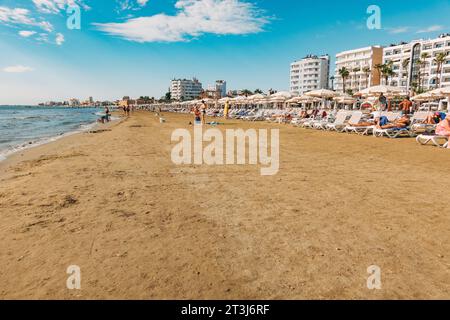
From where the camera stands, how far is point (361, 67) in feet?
295

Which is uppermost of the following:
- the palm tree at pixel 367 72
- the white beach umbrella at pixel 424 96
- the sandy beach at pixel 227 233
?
the palm tree at pixel 367 72

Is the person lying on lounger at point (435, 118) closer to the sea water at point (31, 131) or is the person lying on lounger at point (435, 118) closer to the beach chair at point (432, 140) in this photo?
the beach chair at point (432, 140)

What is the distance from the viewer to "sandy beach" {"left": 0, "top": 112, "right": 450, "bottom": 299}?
2574mm

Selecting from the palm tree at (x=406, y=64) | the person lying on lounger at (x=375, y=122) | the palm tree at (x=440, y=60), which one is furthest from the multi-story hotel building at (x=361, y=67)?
the person lying on lounger at (x=375, y=122)

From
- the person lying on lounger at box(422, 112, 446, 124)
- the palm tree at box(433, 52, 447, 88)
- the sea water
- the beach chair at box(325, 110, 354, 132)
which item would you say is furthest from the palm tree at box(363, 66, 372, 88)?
the person lying on lounger at box(422, 112, 446, 124)

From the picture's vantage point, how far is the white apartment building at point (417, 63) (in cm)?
7075

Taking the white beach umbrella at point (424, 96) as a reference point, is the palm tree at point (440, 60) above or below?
above

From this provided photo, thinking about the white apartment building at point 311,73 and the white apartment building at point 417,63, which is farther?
the white apartment building at point 311,73

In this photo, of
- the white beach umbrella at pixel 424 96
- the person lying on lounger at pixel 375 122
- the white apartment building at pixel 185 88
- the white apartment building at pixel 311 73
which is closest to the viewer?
the person lying on lounger at pixel 375 122

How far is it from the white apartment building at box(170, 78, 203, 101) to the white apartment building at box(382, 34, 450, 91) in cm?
11437

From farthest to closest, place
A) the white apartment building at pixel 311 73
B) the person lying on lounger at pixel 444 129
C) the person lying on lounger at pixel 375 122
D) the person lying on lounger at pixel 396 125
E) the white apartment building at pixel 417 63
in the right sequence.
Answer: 1. the white apartment building at pixel 311 73
2. the white apartment building at pixel 417 63
3. the person lying on lounger at pixel 375 122
4. the person lying on lounger at pixel 396 125
5. the person lying on lounger at pixel 444 129

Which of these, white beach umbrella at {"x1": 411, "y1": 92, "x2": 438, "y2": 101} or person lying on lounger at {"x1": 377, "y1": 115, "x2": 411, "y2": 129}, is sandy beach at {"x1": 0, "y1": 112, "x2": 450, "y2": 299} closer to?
person lying on lounger at {"x1": 377, "y1": 115, "x2": 411, "y2": 129}

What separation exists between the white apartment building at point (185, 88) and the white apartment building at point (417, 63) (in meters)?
114
